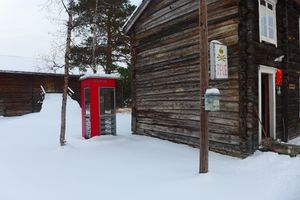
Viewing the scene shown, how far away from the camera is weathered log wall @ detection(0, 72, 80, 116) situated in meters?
22.4

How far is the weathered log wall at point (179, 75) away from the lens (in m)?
8.80

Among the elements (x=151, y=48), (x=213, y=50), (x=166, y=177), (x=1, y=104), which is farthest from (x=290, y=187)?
(x=1, y=104)

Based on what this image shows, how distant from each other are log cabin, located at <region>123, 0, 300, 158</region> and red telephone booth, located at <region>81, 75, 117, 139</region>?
1.53 metres

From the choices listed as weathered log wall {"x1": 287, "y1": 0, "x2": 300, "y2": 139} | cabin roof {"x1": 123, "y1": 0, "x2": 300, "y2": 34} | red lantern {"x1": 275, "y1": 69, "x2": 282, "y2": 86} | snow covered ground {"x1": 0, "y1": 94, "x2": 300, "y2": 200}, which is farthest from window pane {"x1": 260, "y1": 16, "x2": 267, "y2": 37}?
snow covered ground {"x1": 0, "y1": 94, "x2": 300, "y2": 200}

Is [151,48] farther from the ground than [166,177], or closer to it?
farther from the ground

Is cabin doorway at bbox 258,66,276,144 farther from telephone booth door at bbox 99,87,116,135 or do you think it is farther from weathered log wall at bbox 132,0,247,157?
telephone booth door at bbox 99,87,116,135

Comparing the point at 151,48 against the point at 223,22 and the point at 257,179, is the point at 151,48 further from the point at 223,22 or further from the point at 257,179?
the point at 257,179

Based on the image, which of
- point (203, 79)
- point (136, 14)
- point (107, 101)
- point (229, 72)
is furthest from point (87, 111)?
point (203, 79)

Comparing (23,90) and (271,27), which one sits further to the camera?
(23,90)

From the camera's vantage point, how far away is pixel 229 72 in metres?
8.84

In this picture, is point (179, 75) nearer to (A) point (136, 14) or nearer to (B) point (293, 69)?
(A) point (136, 14)

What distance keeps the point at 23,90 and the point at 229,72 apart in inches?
728

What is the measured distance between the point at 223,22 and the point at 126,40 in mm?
16879

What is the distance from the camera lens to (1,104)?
22.1 m
